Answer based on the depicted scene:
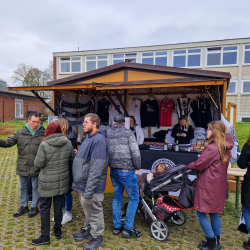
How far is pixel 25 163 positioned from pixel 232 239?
3.58 m

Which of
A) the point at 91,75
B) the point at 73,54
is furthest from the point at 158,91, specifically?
the point at 73,54

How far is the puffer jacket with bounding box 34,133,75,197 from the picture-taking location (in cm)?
290

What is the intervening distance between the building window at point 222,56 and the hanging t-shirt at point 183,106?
13.5 m

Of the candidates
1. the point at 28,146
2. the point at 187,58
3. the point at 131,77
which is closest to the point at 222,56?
the point at 187,58

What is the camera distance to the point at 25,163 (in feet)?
12.4

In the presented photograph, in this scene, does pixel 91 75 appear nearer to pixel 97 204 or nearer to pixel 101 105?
pixel 101 105

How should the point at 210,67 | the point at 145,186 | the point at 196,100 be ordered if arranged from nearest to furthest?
the point at 145,186
the point at 196,100
the point at 210,67

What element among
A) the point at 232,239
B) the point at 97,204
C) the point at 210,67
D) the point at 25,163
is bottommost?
the point at 232,239

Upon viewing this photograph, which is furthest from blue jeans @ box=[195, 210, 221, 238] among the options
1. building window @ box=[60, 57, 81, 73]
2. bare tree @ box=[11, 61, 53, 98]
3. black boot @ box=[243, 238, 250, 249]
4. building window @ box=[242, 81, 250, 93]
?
bare tree @ box=[11, 61, 53, 98]

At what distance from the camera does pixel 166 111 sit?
7078mm

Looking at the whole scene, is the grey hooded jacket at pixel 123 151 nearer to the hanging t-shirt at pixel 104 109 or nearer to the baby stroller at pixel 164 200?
the baby stroller at pixel 164 200

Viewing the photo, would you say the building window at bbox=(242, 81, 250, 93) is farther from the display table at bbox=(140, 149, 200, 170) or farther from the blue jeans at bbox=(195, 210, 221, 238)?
the blue jeans at bbox=(195, 210, 221, 238)

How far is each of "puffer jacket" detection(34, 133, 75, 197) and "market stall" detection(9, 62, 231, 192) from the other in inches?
85.4

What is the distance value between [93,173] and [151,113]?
4.77m
